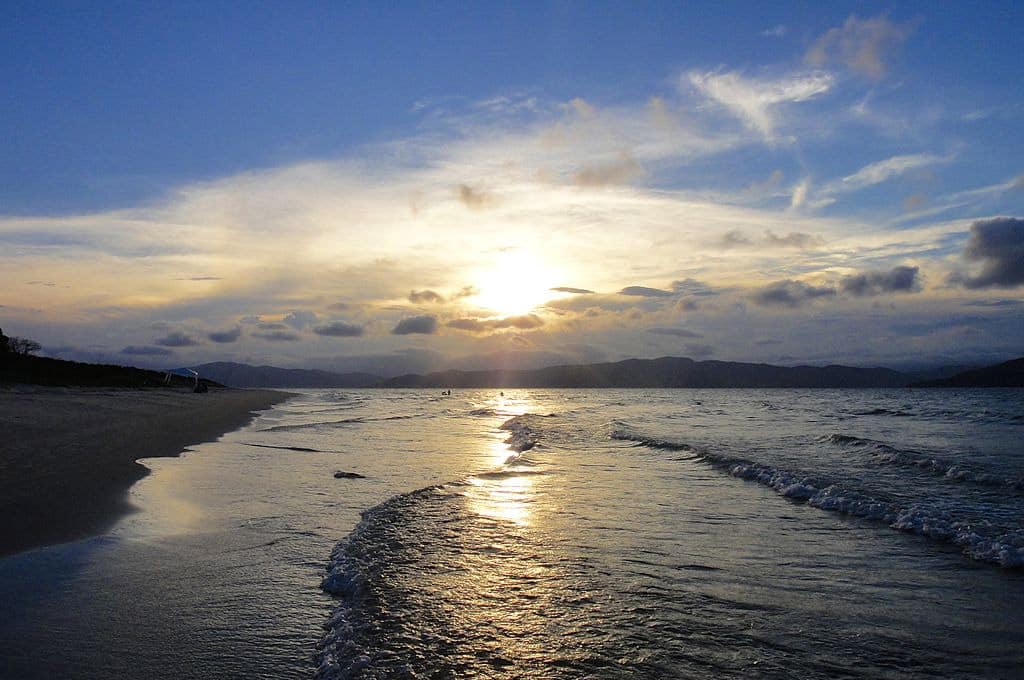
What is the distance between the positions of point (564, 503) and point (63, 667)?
9.07m

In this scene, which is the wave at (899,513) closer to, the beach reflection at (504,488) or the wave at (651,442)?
the wave at (651,442)

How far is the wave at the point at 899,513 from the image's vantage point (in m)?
9.21

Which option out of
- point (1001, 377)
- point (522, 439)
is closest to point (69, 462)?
point (522, 439)

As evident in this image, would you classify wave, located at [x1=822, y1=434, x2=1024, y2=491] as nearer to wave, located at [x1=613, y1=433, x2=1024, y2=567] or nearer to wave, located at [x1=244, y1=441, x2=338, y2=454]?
wave, located at [x1=613, y1=433, x2=1024, y2=567]

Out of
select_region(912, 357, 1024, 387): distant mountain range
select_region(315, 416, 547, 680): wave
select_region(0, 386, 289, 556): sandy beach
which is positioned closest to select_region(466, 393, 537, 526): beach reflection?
select_region(315, 416, 547, 680): wave

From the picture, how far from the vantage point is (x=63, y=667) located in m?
4.77

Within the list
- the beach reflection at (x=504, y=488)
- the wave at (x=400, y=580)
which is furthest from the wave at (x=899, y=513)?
the wave at (x=400, y=580)

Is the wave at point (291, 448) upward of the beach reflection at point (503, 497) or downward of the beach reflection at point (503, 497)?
downward

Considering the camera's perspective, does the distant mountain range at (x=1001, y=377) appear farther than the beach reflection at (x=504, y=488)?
Yes

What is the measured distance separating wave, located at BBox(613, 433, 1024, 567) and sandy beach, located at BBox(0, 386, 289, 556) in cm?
1310

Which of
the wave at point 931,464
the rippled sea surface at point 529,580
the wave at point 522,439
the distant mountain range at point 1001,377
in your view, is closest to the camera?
the rippled sea surface at point 529,580

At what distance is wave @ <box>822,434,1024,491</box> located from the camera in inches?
616

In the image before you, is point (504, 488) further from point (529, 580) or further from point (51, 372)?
point (51, 372)

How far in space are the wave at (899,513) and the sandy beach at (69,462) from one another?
13.1 meters
